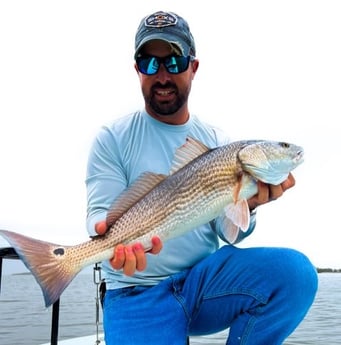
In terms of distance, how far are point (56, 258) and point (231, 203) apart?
1.11 m

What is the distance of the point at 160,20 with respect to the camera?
4.10 metres

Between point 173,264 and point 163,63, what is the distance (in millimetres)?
1480

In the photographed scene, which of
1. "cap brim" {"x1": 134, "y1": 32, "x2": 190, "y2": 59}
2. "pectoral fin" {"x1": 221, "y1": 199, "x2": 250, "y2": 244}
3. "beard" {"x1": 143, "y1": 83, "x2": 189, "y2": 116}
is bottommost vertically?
"pectoral fin" {"x1": 221, "y1": 199, "x2": 250, "y2": 244}

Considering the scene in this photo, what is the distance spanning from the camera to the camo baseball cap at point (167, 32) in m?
3.99

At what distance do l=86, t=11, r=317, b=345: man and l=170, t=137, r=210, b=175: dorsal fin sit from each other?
0.47 m

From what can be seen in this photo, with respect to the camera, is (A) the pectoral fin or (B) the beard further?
(B) the beard

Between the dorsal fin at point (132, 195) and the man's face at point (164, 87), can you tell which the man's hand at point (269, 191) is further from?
the man's face at point (164, 87)

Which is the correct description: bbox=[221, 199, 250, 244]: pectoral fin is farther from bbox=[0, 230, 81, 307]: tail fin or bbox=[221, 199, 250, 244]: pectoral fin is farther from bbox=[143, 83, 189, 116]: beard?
bbox=[143, 83, 189, 116]: beard

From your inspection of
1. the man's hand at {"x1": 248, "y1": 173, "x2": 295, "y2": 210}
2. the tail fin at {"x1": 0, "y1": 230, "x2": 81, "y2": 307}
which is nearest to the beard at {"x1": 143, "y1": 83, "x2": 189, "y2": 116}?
the man's hand at {"x1": 248, "y1": 173, "x2": 295, "y2": 210}

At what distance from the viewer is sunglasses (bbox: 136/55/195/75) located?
4012mm

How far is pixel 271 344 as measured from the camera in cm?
377

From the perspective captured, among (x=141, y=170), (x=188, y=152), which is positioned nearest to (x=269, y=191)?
(x=188, y=152)

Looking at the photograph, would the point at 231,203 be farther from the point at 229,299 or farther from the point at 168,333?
the point at 168,333

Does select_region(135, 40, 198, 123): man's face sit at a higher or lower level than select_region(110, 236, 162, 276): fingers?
higher
